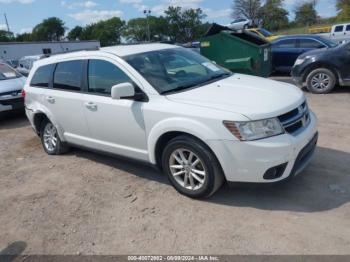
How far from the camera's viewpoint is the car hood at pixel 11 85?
8523 millimetres

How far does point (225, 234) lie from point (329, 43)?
1012 cm

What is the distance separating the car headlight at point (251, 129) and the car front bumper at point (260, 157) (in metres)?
0.05

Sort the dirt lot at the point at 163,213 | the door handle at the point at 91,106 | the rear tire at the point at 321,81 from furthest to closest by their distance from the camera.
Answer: the rear tire at the point at 321,81
the door handle at the point at 91,106
the dirt lot at the point at 163,213

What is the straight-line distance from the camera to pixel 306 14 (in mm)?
67875

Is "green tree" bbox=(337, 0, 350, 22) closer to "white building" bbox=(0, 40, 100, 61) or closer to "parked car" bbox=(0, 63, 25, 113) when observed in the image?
"white building" bbox=(0, 40, 100, 61)

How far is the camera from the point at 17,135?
24.8ft

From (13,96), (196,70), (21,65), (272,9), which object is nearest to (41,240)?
(196,70)

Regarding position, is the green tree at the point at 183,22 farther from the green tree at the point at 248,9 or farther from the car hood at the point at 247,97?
the car hood at the point at 247,97

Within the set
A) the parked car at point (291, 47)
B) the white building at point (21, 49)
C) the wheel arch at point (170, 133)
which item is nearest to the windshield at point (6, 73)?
the wheel arch at point (170, 133)

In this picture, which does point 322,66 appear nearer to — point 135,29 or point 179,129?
point 179,129

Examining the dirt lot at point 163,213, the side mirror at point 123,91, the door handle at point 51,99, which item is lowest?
the dirt lot at point 163,213

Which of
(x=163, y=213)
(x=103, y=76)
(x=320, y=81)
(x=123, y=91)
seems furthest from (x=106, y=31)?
Answer: (x=163, y=213)

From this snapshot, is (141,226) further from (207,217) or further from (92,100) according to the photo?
(92,100)

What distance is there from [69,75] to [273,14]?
248 ft
